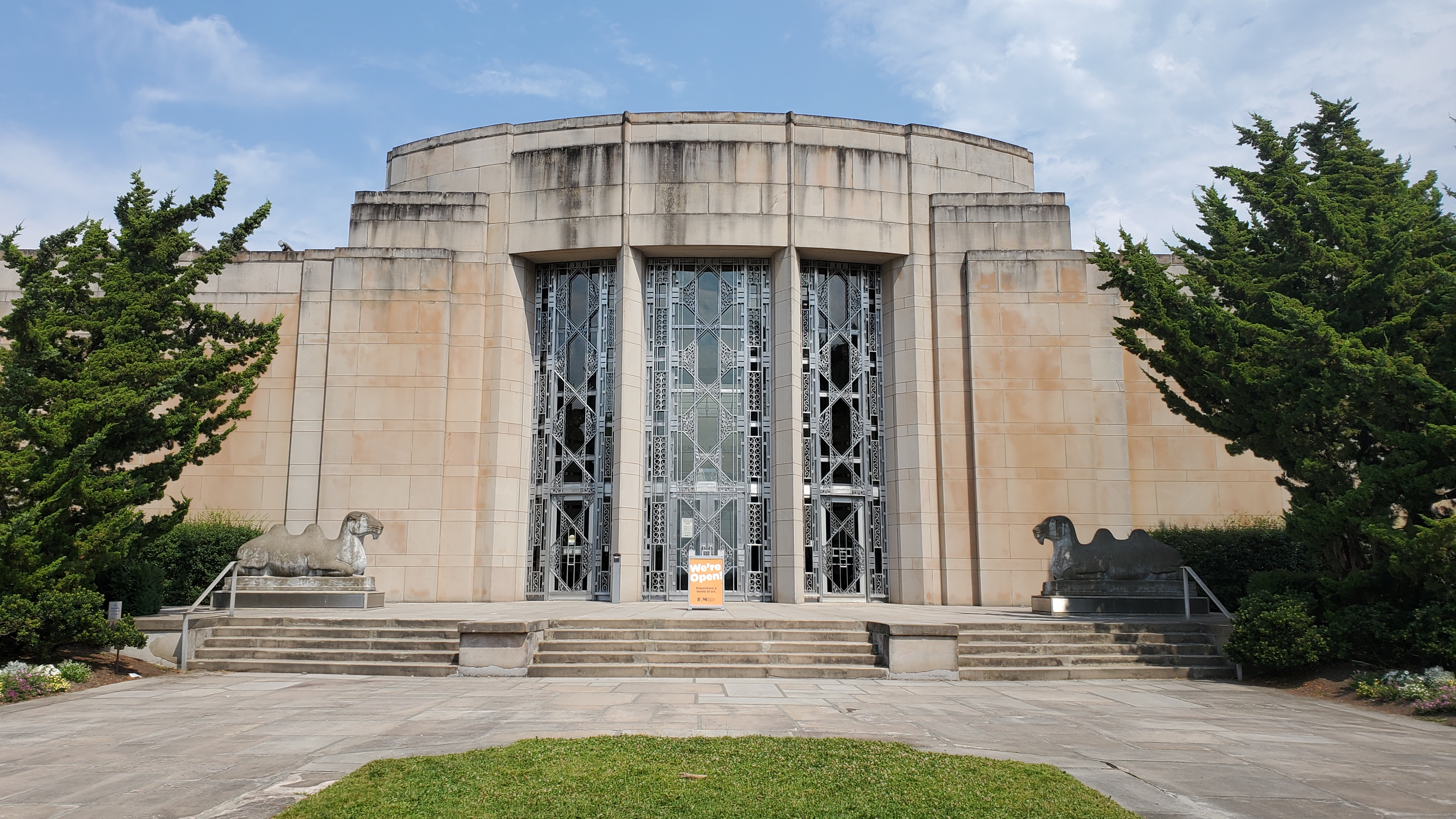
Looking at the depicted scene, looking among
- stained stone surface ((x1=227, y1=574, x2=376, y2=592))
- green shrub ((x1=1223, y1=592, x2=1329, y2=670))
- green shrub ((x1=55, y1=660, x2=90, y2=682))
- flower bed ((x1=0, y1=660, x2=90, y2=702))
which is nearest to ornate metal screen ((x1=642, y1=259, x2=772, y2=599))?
stained stone surface ((x1=227, y1=574, x2=376, y2=592))

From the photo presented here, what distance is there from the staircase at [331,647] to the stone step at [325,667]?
0.01m

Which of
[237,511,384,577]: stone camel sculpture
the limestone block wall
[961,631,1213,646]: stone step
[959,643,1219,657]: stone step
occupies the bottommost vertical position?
[959,643,1219,657]: stone step

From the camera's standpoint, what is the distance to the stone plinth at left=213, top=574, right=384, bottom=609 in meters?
19.0

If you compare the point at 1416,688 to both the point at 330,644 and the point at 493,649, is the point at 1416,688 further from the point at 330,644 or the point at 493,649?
the point at 330,644

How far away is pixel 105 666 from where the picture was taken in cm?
1421

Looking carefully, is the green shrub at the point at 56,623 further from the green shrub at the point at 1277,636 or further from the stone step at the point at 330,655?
the green shrub at the point at 1277,636

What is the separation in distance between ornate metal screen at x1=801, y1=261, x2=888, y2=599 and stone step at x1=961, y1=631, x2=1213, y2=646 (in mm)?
7698

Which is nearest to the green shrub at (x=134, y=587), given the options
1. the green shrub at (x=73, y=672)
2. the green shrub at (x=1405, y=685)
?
the green shrub at (x=73, y=672)

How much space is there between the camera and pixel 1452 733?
10430mm

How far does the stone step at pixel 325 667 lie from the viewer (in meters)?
14.5

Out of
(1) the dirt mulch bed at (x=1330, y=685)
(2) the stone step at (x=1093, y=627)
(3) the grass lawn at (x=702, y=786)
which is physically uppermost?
(2) the stone step at (x=1093, y=627)

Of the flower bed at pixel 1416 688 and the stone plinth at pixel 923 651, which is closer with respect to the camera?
the flower bed at pixel 1416 688

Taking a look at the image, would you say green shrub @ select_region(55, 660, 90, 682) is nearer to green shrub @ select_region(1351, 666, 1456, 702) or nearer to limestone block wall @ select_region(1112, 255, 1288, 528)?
green shrub @ select_region(1351, 666, 1456, 702)

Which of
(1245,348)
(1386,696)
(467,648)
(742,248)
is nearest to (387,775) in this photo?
(467,648)
